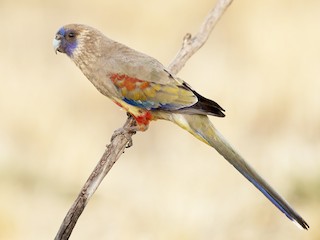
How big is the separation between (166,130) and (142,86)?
314cm

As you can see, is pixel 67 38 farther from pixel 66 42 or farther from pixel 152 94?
pixel 152 94

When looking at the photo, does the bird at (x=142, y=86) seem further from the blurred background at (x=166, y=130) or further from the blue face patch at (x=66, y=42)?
the blurred background at (x=166, y=130)

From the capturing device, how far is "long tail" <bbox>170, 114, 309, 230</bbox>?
17.4ft

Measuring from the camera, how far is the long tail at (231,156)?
5305mm

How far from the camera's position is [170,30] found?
9219 mm

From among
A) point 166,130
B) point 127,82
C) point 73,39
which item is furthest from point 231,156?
point 166,130

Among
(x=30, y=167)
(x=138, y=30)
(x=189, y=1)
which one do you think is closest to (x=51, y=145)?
(x=30, y=167)

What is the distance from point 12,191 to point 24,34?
6.04ft

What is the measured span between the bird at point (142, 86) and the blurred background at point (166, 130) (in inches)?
91.5

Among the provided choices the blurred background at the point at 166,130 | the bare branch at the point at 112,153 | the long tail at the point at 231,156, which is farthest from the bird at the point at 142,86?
the blurred background at the point at 166,130

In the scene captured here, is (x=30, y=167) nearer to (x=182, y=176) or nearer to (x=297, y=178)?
(x=182, y=176)

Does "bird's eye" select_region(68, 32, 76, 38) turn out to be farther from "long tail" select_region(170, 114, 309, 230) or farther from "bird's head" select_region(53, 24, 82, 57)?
"long tail" select_region(170, 114, 309, 230)

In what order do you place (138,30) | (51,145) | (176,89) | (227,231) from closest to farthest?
(176,89) < (227,231) < (51,145) < (138,30)

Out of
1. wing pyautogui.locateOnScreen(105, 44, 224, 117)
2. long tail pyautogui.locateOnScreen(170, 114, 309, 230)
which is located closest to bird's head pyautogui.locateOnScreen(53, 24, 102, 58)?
wing pyautogui.locateOnScreen(105, 44, 224, 117)
